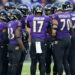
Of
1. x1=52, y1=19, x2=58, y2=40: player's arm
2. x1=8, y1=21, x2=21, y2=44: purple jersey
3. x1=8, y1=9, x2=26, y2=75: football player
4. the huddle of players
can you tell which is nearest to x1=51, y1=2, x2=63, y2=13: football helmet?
the huddle of players

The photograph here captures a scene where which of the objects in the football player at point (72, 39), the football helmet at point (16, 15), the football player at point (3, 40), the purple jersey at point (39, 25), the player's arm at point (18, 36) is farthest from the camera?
the football player at point (72, 39)

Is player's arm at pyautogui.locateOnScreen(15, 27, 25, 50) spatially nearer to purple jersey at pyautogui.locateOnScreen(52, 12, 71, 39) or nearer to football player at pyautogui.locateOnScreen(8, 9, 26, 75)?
football player at pyautogui.locateOnScreen(8, 9, 26, 75)

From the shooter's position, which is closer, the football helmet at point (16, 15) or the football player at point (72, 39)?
the football helmet at point (16, 15)

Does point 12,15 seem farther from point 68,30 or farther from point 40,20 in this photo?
point 68,30

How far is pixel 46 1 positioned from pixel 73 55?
7.40m

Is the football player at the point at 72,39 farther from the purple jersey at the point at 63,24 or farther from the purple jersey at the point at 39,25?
the purple jersey at the point at 39,25

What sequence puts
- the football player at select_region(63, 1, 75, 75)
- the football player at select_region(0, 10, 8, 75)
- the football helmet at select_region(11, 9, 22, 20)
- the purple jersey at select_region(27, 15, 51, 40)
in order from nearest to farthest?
the purple jersey at select_region(27, 15, 51, 40) → the football helmet at select_region(11, 9, 22, 20) → the football player at select_region(0, 10, 8, 75) → the football player at select_region(63, 1, 75, 75)

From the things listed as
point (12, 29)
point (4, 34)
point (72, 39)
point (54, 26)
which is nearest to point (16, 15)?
point (12, 29)

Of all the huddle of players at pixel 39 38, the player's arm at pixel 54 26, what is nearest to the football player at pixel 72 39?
the huddle of players at pixel 39 38

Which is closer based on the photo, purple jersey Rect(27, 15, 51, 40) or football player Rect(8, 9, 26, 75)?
football player Rect(8, 9, 26, 75)

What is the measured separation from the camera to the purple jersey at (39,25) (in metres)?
9.71

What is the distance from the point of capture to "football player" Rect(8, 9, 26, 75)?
9.61m

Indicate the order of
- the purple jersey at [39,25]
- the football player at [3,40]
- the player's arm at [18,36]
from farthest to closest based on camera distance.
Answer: the football player at [3,40] → the purple jersey at [39,25] → the player's arm at [18,36]

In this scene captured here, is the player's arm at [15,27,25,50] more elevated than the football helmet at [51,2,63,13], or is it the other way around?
the football helmet at [51,2,63,13]
